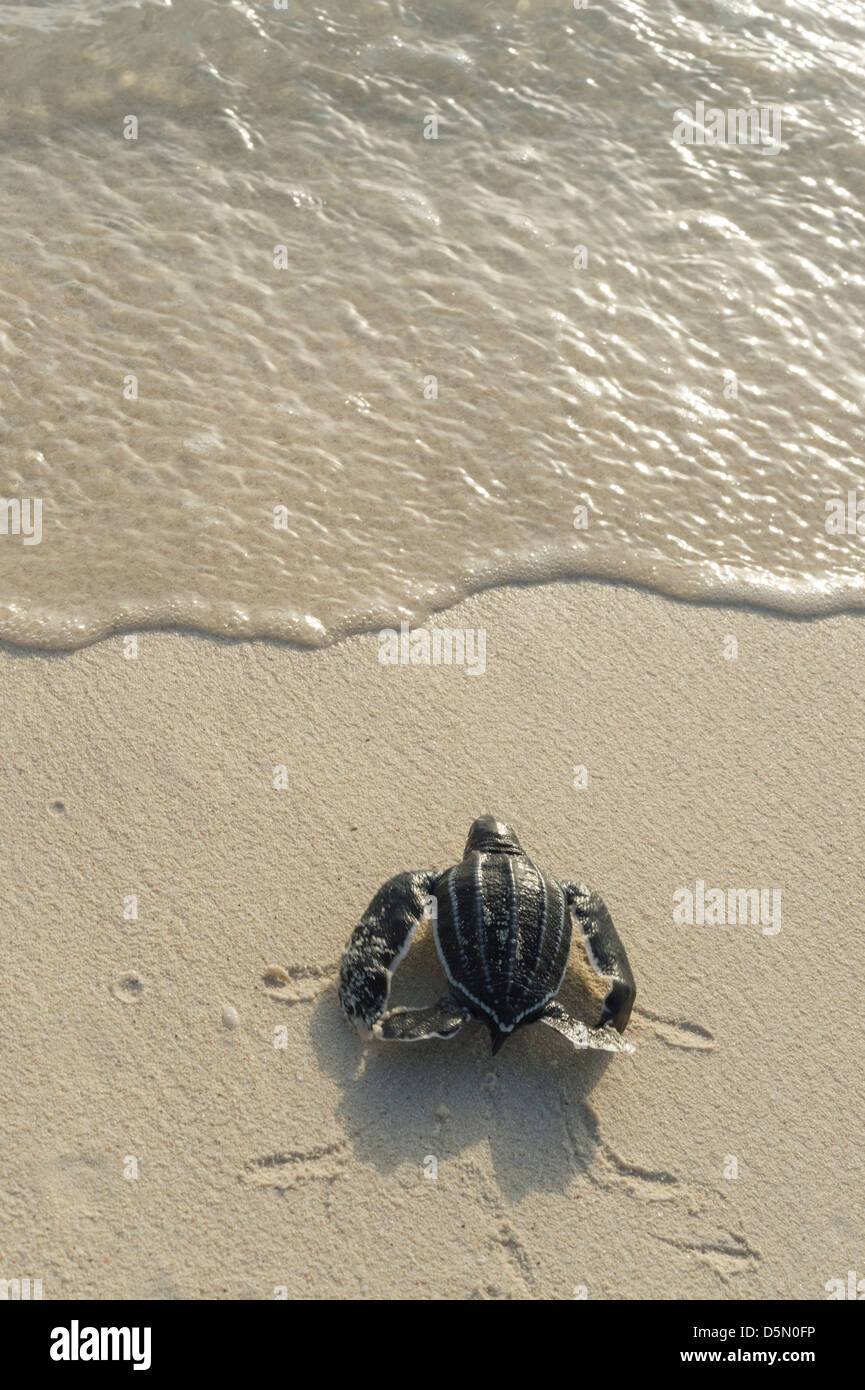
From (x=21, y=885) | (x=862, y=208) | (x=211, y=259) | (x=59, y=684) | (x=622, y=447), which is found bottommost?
(x=21, y=885)

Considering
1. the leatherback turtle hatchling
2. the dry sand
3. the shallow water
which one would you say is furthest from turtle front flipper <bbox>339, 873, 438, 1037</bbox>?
the shallow water

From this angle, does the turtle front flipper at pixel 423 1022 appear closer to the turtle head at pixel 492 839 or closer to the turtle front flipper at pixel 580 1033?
the turtle front flipper at pixel 580 1033

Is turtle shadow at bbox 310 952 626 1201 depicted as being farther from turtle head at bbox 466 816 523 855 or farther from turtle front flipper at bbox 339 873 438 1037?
turtle head at bbox 466 816 523 855

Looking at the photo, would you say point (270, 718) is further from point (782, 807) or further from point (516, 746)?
point (782, 807)

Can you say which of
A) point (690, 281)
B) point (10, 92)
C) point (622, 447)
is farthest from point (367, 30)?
point (622, 447)

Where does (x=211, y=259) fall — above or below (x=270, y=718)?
above

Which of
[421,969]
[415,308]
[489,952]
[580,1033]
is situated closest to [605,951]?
[580,1033]
